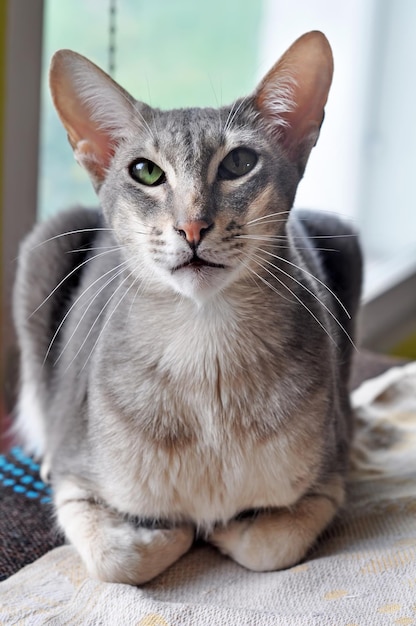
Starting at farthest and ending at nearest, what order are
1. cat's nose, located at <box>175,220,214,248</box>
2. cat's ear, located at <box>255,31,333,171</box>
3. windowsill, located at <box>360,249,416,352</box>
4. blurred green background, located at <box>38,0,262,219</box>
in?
windowsill, located at <box>360,249,416,352</box>, blurred green background, located at <box>38,0,262,219</box>, cat's ear, located at <box>255,31,333,171</box>, cat's nose, located at <box>175,220,214,248</box>

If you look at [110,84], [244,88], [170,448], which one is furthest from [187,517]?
[244,88]

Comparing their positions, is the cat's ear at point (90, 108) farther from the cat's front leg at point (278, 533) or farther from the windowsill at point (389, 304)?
the windowsill at point (389, 304)

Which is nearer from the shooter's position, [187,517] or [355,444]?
[187,517]

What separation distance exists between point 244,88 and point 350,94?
70 centimetres

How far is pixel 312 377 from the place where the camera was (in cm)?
116

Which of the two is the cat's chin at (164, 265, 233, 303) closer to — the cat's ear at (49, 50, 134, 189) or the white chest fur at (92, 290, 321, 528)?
the white chest fur at (92, 290, 321, 528)

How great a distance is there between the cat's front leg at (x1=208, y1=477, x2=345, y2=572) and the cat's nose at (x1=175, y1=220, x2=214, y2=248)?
1.49 feet

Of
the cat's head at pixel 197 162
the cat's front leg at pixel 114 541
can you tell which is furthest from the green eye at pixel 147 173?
the cat's front leg at pixel 114 541

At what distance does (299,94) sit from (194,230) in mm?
292

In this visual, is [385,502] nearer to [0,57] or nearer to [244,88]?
[0,57]

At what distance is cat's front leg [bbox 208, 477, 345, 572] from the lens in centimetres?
116

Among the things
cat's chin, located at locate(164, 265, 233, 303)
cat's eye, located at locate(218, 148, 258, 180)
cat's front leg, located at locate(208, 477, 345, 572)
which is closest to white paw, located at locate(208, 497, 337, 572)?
cat's front leg, located at locate(208, 477, 345, 572)

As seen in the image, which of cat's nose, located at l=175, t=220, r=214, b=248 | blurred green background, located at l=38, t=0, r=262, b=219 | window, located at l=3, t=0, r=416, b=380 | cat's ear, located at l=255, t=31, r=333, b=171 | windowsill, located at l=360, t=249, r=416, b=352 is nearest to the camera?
cat's nose, located at l=175, t=220, r=214, b=248

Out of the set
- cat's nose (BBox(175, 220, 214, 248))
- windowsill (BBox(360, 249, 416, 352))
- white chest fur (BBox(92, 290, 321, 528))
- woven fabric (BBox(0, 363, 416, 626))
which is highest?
cat's nose (BBox(175, 220, 214, 248))
